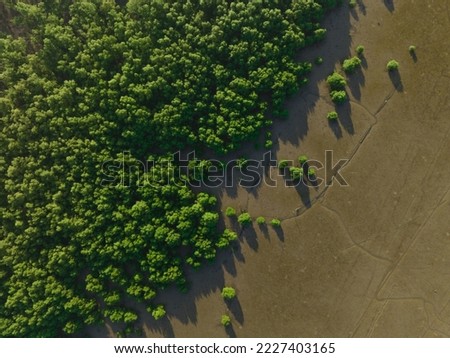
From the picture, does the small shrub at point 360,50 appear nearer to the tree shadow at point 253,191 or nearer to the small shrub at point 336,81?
the tree shadow at point 253,191

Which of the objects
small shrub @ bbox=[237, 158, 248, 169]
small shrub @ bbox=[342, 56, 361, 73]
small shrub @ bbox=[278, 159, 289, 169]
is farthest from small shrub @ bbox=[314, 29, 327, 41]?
small shrub @ bbox=[237, 158, 248, 169]

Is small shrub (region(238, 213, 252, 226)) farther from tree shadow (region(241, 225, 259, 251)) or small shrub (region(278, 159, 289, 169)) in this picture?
small shrub (region(278, 159, 289, 169))

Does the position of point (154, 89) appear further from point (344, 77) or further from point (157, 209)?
point (344, 77)

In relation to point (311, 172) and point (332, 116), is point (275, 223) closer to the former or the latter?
point (311, 172)

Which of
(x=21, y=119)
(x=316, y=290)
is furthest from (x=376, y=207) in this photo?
(x=21, y=119)

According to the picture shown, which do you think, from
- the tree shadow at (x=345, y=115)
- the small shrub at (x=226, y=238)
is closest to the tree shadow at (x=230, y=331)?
the small shrub at (x=226, y=238)

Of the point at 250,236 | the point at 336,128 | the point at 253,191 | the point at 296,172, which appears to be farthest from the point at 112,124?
the point at 336,128
